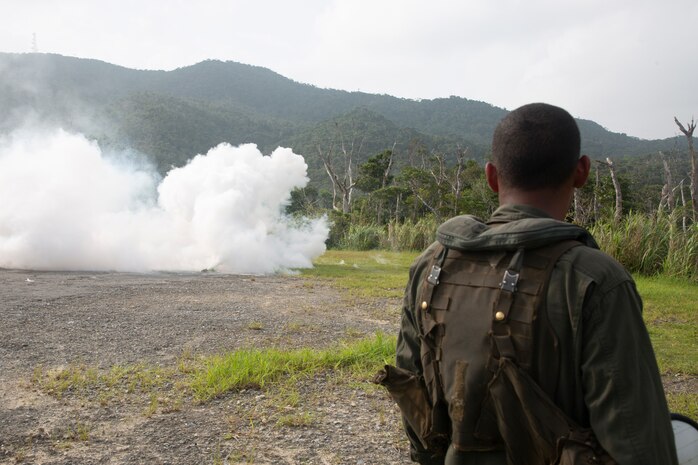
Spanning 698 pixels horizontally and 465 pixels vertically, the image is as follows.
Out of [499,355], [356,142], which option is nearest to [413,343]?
[499,355]

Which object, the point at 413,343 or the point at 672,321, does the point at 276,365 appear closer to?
the point at 413,343

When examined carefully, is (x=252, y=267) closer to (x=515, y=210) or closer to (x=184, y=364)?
(x=184, y=364)

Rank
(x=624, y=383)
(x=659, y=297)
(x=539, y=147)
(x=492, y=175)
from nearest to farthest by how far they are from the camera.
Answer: (x=624, y=383) < (x=539, y=147) < (x=492, y=175) < (x=659, y=297)

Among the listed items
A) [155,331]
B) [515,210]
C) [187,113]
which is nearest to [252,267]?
[155,331]

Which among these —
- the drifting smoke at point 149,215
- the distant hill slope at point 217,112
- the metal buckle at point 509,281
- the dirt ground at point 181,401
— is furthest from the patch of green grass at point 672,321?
the distant hill slope at point 217,112

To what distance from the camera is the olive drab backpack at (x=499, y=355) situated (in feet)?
4.76

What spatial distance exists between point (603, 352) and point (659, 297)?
411 inches

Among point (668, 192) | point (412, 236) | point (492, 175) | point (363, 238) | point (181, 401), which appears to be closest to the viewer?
point (492, 175)

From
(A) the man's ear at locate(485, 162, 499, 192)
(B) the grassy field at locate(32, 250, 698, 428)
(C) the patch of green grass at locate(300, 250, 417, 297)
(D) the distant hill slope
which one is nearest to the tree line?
(C) the patch of green grass at locate(300, 250, 417, 297)

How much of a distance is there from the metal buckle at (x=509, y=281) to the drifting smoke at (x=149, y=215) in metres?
15.5

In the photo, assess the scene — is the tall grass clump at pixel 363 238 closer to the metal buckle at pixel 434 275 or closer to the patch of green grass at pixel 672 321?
the patch of green grass at pixel 672 321

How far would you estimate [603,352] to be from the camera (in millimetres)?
1384

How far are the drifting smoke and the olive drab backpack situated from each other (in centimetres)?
1529

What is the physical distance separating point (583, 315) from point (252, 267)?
15.9 meters
